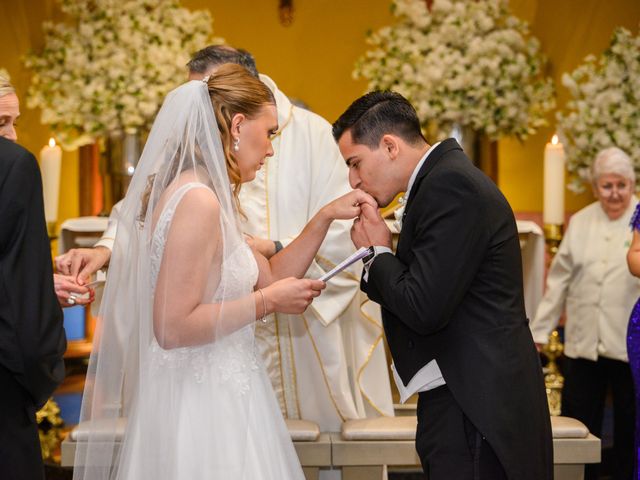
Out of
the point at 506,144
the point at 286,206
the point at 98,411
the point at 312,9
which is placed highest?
the point at 312,9

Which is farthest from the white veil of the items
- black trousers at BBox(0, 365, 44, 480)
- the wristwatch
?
the wristwatch

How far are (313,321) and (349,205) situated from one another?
3.79ft

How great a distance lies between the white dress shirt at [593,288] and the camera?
17.4 feet

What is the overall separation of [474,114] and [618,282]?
5.06 feet

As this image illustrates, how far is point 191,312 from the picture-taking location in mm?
2699

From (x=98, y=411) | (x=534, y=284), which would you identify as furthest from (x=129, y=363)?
(x=534, y=284)

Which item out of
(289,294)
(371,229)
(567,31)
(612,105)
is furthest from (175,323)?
(567,31)

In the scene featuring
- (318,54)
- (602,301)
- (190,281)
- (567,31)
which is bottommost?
(602,301)

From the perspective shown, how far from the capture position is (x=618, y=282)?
17.6 ft

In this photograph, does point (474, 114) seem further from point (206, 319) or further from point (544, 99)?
point (206, 319)

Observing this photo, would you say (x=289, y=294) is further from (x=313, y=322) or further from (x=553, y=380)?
(x=553, y=380)

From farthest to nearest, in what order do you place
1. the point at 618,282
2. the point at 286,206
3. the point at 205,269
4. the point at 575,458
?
1. the point at 618,282
2. the point at 286,206
3. the point at 575,458
4. the point at 205,269

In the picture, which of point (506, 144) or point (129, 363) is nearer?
point (129, 363)

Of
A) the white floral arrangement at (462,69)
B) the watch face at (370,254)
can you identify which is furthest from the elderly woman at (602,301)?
the watch face at (370,254)
